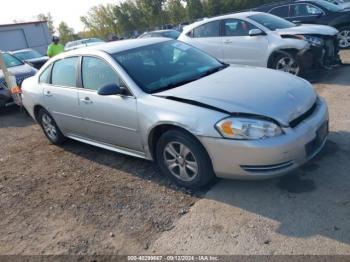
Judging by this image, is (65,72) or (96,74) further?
(65,72)

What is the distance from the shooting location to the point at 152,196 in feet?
13.6

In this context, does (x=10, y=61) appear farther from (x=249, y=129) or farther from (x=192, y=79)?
(x=249, y=129)

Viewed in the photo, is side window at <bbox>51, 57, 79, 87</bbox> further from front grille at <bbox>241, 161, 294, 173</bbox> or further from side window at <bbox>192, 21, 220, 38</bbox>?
side window at <bbox>192, 21, 220, 38</bbox>

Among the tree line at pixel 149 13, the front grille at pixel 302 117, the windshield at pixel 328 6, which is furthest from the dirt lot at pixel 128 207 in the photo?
the tree line at pixel 149 13

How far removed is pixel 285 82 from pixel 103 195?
2.42 meters

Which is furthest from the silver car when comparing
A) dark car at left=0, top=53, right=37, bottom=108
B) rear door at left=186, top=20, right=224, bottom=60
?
dark car at left=0, top=53, right=37, bottom=108

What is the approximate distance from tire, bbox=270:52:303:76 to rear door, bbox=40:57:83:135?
15.2 ft

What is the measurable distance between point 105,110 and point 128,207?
4.16 feet

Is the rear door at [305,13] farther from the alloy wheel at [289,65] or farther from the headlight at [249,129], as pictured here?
the headlight at [249,129]

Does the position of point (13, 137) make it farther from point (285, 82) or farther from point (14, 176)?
point (285, 82)

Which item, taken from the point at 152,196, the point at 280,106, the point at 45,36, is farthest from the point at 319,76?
the point at 45,36

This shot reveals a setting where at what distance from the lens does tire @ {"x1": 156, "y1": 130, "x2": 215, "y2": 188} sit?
12.5ft

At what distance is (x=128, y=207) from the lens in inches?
158

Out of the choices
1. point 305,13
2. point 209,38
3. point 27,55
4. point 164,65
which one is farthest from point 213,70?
point 27,55
